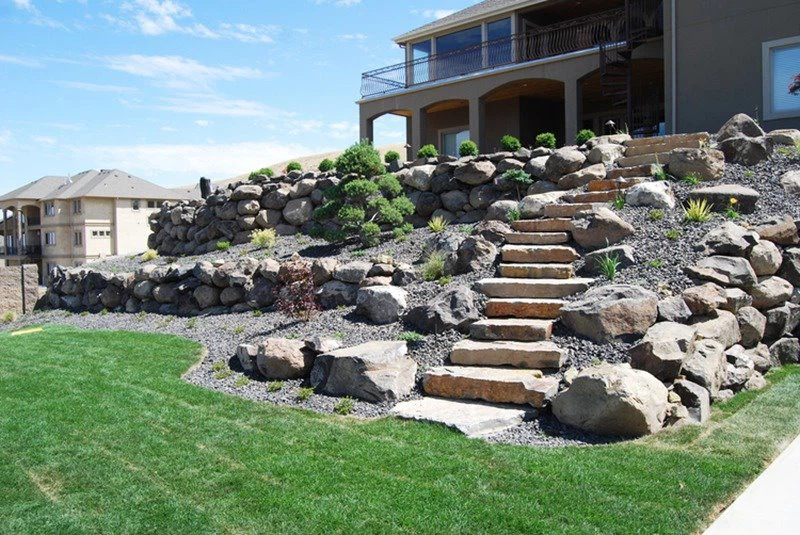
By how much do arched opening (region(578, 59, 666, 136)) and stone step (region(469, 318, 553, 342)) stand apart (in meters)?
11.2

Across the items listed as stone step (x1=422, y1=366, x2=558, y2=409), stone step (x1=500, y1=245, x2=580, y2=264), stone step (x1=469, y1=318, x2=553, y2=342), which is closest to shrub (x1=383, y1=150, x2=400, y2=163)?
stone step (x1=500, y1=245, x2=580, y2=264)

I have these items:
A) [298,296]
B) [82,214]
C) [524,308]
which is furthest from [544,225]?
[82,214]

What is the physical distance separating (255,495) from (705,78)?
44.8ft

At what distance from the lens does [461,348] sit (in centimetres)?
673

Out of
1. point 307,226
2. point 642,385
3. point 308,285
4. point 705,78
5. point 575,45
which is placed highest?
point 575,45

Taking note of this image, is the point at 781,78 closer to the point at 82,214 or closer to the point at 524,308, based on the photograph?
the point at 524,308

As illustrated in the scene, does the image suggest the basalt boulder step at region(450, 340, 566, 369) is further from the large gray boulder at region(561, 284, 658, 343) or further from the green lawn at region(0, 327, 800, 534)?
the green lawn at region(0, 327, 800, 534)

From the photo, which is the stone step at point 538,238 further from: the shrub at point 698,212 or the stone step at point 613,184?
the stone step at point 613,184

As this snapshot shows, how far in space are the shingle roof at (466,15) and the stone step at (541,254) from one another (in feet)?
45.2

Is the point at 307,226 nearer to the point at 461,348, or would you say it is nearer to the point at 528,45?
the point at 461,348

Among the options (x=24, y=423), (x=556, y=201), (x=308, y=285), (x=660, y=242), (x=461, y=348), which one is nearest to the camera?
(x=24, y=423)

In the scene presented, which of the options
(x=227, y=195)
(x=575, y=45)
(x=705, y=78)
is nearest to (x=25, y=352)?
A: (x=227, y=195)

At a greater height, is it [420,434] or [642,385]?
[642,385]

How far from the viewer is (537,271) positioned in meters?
8.01
